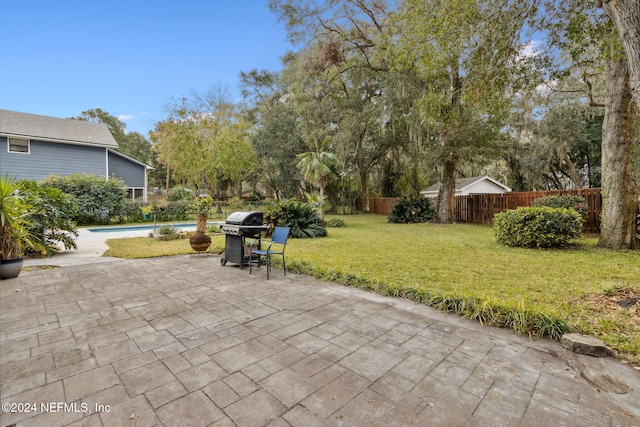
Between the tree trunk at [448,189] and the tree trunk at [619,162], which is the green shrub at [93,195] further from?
the tree trunk at [619,162]

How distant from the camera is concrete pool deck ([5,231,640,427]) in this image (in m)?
1.64

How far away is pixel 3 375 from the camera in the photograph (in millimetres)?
2020

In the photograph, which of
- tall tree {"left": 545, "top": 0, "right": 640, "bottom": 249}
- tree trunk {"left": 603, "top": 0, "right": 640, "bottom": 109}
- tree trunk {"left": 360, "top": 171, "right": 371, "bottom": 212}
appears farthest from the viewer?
tree trunk {"left": 360, "top": 171, "right": 371, "bottom": 212}

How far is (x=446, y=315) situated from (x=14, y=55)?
49.6 ft

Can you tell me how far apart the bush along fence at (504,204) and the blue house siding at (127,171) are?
1848cm

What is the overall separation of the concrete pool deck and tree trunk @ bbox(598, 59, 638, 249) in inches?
248

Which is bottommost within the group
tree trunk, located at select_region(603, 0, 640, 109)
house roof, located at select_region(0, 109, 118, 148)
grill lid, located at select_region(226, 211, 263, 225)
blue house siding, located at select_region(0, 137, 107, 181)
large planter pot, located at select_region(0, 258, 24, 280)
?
large planter pot, located at select_region(0, 258, 24, 280)

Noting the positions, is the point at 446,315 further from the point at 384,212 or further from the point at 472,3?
the point at 384,212

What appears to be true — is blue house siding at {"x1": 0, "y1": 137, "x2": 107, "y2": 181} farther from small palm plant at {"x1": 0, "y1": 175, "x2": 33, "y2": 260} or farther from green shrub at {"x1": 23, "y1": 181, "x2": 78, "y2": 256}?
small palm plant at {"x1": 0, "y1": 175, "x2": 33, "y2": 260}

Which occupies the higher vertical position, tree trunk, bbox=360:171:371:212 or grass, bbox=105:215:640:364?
tree trunk, bbox=360:171:371:212

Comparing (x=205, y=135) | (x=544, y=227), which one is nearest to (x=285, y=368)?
(x=544, y=227)

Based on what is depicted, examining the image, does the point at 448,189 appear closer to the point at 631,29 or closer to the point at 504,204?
the point at 504,204

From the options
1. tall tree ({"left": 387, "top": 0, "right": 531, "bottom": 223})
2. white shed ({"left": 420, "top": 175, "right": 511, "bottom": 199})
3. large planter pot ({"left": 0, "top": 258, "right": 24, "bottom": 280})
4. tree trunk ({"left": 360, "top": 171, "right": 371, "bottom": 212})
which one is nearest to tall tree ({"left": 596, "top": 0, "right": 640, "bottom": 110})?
tall tree ({"left": 387, "top": 0, "right": 531, "bottom": 223})

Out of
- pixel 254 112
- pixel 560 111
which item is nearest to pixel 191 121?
pixel 254 112
